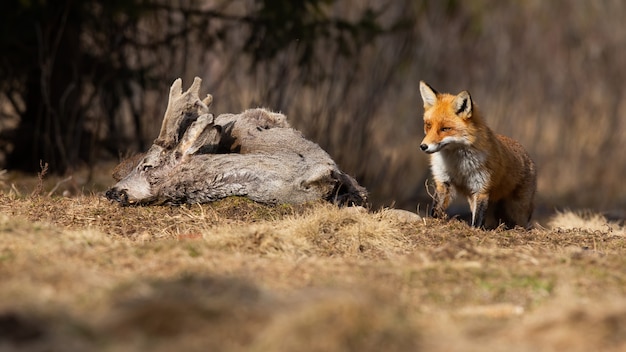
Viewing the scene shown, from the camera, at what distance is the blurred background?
11570mm

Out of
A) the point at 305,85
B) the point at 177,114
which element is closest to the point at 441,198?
the point at 177,114

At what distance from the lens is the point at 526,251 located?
6.39 metres

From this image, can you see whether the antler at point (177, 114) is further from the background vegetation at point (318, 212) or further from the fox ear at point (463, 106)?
the fox ear at point (463, 106)

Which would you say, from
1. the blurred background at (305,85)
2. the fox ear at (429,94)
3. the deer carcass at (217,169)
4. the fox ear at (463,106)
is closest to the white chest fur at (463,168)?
the fox ear at (463,106)

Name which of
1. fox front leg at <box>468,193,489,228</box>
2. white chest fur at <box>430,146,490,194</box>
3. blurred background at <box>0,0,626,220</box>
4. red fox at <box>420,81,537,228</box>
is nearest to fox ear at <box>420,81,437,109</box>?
red fox at <box>420,81,537,228</box>

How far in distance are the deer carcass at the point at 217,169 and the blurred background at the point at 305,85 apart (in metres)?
1.44

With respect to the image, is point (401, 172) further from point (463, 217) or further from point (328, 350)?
point (328, 350)

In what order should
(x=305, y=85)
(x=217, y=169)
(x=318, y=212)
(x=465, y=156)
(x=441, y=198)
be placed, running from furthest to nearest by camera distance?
(x=305, y=85) → (x=441, y=198) → (x=465, y=156) → (x=217, y=169) → (x=318, y=212)

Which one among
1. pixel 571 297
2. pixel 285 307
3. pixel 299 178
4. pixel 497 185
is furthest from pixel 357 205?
pixel 285 307

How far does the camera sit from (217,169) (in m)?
7.57

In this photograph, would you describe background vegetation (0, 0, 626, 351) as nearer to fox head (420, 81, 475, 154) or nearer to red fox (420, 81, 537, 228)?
red fox (420, 81, 537, 228)

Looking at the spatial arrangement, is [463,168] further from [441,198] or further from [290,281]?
[290,281]

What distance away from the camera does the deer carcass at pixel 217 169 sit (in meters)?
7.51

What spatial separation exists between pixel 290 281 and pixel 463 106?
10.8 feet
